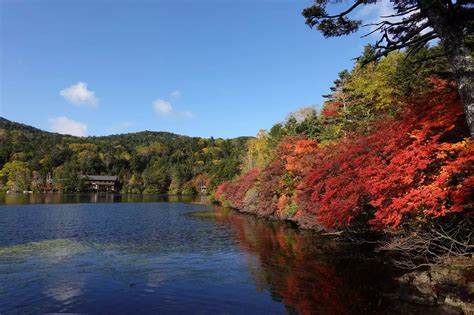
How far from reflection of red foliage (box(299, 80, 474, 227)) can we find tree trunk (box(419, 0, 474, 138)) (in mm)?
2985

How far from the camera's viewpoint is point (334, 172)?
18781mm

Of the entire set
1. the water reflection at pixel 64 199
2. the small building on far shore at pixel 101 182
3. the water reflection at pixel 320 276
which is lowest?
the water reflection at pixel 320 276

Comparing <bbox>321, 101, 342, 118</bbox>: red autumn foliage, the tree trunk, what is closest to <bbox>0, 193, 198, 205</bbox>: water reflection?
<bbox>321, 101, 342, 118</bbox>: red autumn foliage

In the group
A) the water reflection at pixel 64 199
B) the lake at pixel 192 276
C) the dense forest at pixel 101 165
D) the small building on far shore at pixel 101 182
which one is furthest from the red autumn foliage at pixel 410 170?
the small building on far shore at pixel 101 182

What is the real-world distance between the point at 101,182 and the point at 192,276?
115 metres

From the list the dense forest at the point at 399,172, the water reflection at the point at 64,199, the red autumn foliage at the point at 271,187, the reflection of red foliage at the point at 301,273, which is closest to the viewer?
the dense forest at the point at 399,172

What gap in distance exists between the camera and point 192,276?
14094 mm

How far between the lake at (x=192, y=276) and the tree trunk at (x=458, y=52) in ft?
20.5

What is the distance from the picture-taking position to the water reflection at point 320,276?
35.2ft

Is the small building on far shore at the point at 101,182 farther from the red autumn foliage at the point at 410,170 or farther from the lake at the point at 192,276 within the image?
the red autumn foliage at the point at 410,170

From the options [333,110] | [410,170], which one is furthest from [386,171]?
[333,110]

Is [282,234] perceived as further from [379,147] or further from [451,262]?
[451,262]

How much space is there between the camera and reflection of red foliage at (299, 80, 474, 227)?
10.1 m

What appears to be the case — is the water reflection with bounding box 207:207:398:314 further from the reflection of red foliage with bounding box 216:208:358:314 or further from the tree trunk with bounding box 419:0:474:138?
the tree trunk with bounding box 419:0:474:138
